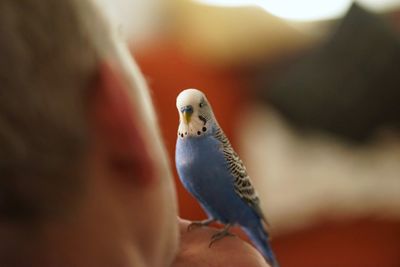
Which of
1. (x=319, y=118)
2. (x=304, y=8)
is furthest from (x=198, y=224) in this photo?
(x=319, y=118)

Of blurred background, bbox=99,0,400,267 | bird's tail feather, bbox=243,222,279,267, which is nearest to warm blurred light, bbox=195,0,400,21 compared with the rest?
blurred background, bbox=99,0,400,267

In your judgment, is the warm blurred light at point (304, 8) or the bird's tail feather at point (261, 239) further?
the warm blurred light at point (304, 8)

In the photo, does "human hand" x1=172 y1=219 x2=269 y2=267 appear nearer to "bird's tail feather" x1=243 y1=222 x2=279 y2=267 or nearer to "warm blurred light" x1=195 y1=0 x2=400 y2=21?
"bird's tail feather" x1=243 y1=222 x2=279 y2=267

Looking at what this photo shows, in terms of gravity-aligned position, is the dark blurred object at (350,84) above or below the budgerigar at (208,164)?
above

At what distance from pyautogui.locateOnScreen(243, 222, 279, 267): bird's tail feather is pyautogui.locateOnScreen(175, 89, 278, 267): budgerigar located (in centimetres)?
2

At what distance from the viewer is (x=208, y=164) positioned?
0.24 m

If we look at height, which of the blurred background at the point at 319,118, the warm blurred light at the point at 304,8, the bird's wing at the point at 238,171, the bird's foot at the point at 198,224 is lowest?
the bird's foot at the point at 198,224

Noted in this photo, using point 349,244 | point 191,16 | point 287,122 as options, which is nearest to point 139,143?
point 349,244

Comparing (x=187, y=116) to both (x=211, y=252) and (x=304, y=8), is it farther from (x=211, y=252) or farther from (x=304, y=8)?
(x=304, y=8)

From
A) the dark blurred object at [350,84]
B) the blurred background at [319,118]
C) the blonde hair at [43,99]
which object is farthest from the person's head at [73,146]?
the dark blurred object at [350,84]

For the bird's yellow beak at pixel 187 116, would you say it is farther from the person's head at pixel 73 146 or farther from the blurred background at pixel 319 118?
the blurred background at pixel 319 118

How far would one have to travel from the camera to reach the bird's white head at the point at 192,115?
A: 236mm

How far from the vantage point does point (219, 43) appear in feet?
3.59

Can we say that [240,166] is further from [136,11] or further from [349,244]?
[136,11]
